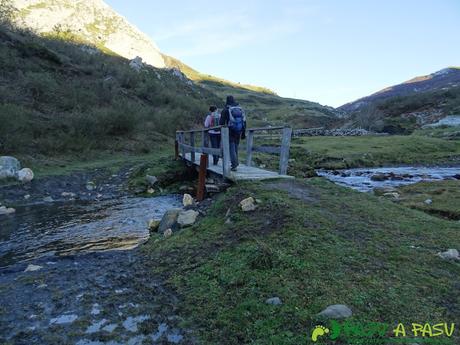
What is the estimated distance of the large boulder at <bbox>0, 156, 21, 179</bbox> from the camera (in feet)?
55.0

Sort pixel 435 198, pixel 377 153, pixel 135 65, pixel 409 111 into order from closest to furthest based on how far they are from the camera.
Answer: pixel 435 198
pixel 377 153
pixel 135 65
pixel 409 111

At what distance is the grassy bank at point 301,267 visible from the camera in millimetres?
4609

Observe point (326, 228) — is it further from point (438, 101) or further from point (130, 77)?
point (438, 101)

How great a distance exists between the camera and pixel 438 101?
3024 inches

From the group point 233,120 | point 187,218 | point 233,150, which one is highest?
point 233,120

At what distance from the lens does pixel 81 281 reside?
683cm

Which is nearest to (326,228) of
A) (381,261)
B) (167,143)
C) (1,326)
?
(381,261)

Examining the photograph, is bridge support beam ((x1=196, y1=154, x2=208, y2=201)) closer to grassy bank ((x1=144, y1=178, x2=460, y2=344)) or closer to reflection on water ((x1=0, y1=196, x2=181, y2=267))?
reflection on water ((x1=0, y1=196, x2=181, y2=267))

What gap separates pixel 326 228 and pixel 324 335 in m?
3.15

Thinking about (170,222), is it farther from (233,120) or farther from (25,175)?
(25,175)

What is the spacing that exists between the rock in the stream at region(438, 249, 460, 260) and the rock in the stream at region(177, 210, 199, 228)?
5.58 metres

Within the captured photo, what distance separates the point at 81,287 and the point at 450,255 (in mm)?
6310

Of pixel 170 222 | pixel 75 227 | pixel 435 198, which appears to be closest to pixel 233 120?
pixel 170 222

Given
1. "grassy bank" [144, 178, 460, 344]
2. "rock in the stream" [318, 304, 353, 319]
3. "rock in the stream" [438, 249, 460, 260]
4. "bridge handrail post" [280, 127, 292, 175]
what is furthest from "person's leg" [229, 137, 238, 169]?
"rock in the stream" [318, 304, 353, 319]
